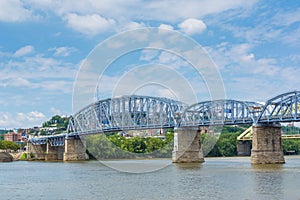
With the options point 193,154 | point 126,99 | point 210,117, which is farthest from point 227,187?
point 126,99

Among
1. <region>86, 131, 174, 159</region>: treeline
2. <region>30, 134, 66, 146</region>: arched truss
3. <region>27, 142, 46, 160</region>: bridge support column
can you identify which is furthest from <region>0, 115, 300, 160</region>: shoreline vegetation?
<region>30, 134, 66, 146</region>: arched truss

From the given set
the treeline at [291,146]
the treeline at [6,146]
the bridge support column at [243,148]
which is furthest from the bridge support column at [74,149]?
the treeline at [291,146]

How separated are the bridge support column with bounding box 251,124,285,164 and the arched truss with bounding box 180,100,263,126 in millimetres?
3040

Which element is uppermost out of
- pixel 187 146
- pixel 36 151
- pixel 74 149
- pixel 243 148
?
pixel 187 146

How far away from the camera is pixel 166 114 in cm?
10962

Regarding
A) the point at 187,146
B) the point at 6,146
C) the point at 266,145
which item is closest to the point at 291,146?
the point at 187,146

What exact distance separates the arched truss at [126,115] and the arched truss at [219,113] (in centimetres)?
364

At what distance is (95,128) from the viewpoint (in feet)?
419

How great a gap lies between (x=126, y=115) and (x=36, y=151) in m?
35.3

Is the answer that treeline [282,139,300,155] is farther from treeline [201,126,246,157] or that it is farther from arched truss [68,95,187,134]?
arched truss [68,95,187,134]

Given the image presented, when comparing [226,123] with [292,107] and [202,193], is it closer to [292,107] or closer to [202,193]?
[292,107]

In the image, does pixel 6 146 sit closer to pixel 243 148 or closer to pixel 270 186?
pixel 243 148

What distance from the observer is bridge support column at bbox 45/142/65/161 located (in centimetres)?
13425

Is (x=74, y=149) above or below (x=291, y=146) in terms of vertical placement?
below
